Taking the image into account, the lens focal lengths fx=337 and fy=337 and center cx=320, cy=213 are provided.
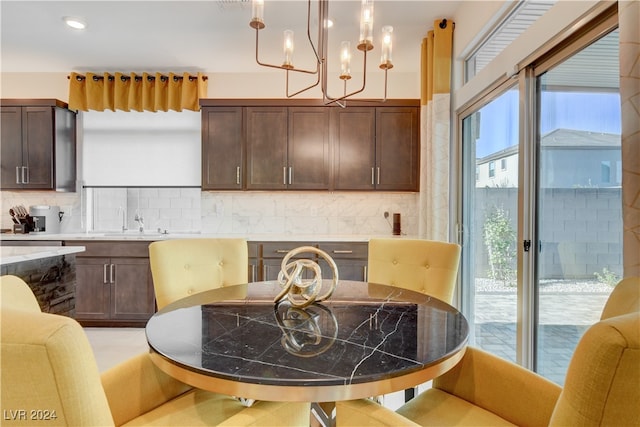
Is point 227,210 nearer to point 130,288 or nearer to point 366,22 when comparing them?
point 130,288

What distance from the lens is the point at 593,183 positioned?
1609 mm

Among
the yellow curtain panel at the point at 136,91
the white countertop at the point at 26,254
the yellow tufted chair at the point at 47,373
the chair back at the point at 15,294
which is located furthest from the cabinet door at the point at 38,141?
the yellow tufted chair at the point at 47,373

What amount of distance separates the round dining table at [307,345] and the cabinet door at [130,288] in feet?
7.27

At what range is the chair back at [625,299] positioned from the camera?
83cm

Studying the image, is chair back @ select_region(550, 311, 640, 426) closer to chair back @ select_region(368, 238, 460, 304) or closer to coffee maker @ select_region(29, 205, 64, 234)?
chair back @ select_region(368, 238, 460, 304)

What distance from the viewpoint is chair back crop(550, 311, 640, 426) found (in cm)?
49

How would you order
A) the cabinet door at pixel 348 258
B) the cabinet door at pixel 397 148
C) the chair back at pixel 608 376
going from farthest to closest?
the cabinet door at pixel 397 148
the cabinet door at pixel 348 258
the chair back at pixel 608 376

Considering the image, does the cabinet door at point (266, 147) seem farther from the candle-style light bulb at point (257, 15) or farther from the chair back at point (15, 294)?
the chair back at point (15, 294)

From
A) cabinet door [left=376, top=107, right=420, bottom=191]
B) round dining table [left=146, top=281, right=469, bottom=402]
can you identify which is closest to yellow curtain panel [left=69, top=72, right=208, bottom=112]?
cabinet door [left=376, top=107, right=420, bottom=191]

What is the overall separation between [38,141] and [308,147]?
2.87 m

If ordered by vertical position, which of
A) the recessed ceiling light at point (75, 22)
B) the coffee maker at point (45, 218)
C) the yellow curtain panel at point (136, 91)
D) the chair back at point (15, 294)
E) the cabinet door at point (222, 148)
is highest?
the recessed ceiling light at point (75, 22)

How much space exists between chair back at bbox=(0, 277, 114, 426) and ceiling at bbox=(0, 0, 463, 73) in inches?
108

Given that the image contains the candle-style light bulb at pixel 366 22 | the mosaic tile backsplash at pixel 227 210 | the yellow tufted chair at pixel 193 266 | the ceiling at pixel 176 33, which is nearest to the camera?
the candle-style light bulb at pixel 366 22

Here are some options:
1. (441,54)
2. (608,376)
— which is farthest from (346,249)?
(608,376)
